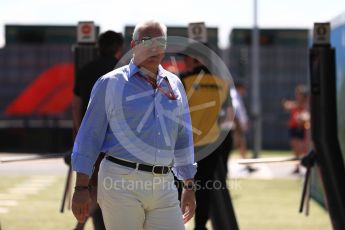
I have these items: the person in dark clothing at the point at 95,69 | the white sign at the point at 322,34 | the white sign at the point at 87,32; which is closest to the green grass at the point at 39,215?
the white sign at the point at 87,32

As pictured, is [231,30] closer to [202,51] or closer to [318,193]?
[318,193]

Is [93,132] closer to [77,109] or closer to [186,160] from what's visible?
[186,160]

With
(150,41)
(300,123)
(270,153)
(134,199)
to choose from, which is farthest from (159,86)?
(270,153)

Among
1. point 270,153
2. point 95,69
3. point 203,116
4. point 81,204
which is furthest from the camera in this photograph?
point 270,153

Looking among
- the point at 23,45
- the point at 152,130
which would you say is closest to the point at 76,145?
the point at 152,130

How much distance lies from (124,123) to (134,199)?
41 centimetres

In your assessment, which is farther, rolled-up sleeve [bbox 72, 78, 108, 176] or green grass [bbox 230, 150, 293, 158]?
green grass [bbox 230, 150, 293, 158]

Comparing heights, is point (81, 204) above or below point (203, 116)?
below

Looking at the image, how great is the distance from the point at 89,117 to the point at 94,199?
7.63ft

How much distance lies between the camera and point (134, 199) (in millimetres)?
3889

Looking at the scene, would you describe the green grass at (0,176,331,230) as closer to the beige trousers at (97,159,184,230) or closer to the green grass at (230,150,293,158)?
the beige trousers at (97,159,184,230)

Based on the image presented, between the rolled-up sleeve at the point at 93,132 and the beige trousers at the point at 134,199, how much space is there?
129 millimetres

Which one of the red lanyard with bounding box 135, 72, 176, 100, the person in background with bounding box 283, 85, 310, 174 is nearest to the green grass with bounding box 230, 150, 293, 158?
the person in background with bounding box 283, 85, 310, 174

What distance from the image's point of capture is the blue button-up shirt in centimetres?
388
